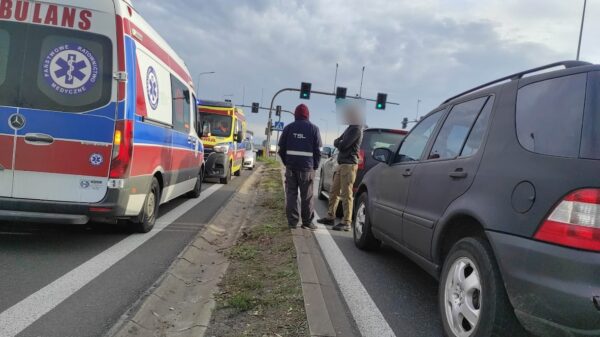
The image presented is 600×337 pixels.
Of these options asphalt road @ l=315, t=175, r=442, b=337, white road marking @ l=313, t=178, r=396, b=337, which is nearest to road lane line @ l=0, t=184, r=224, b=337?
white road marking @ l=313, t=178, r=396, b=337

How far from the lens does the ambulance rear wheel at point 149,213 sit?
21.2 feet

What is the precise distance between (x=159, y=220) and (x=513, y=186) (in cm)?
614

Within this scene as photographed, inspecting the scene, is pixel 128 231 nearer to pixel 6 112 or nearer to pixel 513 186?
pixel 6 112

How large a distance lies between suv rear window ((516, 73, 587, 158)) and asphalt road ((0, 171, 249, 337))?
3.06 meters

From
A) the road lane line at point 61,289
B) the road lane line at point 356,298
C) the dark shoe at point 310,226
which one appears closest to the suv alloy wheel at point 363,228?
the road lane line at point 356,298

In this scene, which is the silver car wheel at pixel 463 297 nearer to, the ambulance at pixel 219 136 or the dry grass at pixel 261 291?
the dry grass at pixel 261 291

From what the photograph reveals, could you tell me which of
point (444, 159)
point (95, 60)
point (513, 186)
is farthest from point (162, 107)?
point (513, 186)

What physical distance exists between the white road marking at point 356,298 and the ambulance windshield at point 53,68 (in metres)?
3.11

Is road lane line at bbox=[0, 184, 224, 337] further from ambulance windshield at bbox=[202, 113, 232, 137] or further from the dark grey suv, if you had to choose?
ambulance windshield at bbox=[202, 113, 232, 137]

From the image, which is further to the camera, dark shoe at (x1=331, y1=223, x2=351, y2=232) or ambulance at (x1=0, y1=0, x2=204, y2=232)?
dark shoe at (x1=331, y1=223, x2=351, y2=232)

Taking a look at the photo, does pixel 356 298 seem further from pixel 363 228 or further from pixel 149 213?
pixel 149 213

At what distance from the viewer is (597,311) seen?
91.2 inches

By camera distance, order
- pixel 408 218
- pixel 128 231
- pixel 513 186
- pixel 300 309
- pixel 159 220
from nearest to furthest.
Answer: pixel 513 186 < pixel 300 309 < pixel 408 218 < pixel 128 231 < pixel 159 220

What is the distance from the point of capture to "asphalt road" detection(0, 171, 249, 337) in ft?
11.7
